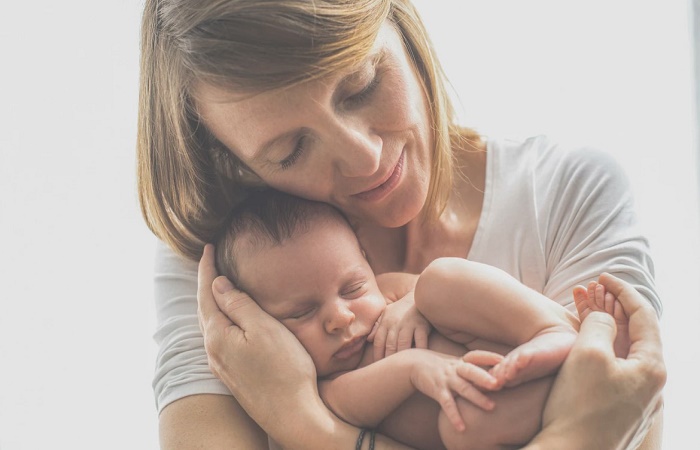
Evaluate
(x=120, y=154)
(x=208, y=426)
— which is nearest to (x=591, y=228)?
(x=208, y=426)

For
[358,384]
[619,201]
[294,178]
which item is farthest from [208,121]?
[619,201]

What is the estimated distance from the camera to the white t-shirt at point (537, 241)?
1.40m

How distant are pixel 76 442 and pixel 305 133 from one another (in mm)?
1395

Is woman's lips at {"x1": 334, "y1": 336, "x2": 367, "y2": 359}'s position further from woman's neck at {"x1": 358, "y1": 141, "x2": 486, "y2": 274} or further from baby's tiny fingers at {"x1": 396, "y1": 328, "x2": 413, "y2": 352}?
woman's neck at {"x1": 358, "y1": 141, "x2": 486, "y2": 274}

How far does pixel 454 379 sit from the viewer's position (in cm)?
119

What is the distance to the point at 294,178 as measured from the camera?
1.42 meters

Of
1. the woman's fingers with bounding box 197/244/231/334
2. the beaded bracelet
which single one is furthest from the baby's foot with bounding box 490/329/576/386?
the woman's fingers with bounding box 197/244/231/334

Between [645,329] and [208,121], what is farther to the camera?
[208,121]

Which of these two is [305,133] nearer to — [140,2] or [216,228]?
[216,228]

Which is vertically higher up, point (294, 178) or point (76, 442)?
point (294, 178)

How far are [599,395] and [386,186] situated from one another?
503 mm

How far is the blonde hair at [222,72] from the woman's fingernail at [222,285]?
16 cm

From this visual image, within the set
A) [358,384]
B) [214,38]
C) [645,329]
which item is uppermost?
A: [214,38]

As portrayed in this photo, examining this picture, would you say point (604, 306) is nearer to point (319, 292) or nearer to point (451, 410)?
point (451, 410)
